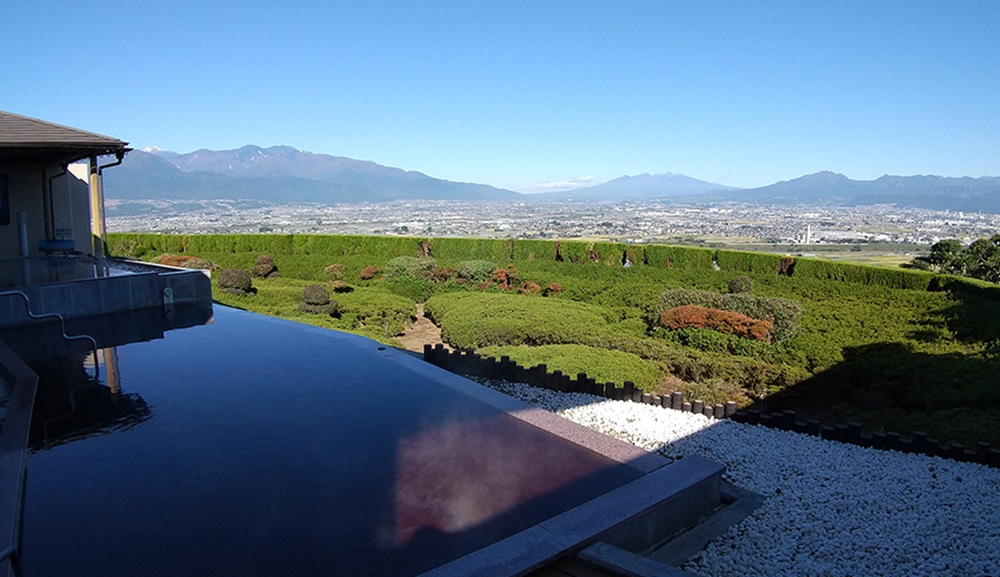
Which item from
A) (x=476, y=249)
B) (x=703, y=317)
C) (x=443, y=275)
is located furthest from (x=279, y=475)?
(x=476, y=249)

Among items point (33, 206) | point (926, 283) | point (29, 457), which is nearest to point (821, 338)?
point (926, 283)

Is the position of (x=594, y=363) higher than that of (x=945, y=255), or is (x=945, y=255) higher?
(x=945, y=255)

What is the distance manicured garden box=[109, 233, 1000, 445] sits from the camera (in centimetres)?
985

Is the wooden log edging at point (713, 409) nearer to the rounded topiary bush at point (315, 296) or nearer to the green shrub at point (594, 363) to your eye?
the green shrub at point (594, 363)

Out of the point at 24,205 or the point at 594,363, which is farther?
the point at 24,205

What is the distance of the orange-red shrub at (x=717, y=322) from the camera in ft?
41.6

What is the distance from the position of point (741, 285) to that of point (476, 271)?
28.2 ft

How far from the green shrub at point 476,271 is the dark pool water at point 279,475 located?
552 inches

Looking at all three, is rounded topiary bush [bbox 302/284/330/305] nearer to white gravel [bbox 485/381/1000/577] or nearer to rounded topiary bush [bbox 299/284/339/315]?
rounded topiary bush [bbox 299/284/339/315]

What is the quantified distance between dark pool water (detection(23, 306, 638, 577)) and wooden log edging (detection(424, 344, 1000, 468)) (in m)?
2.25

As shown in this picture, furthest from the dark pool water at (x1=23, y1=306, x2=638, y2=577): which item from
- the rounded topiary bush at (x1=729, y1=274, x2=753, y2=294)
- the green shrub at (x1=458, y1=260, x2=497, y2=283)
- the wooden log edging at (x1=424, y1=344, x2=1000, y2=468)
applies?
the green shrub at (x1=458, y1=260, x2=497, y2=283)

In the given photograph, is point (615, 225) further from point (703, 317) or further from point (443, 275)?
point (703, 317)

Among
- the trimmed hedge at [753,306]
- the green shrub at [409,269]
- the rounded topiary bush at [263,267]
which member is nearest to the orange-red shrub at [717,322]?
the trimmed hedge at [753,306]

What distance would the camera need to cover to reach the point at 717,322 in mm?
12945
